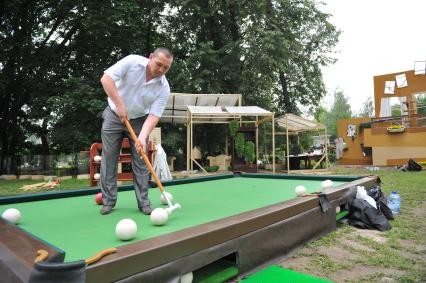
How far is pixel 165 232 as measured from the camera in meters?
1.85

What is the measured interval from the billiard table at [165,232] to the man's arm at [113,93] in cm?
83

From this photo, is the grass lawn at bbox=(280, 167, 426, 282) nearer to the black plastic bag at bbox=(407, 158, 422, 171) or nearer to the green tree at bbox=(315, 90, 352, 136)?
the black plastic bag at bbox=(407, 158, 422, 171)

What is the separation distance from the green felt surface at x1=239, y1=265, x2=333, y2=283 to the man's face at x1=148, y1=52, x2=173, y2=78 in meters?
1.71

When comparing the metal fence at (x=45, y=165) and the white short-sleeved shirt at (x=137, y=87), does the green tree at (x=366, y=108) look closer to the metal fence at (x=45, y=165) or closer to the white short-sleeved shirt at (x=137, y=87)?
the metal fence at (x=45, y=165)

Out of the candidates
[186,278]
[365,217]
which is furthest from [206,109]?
[186,278]

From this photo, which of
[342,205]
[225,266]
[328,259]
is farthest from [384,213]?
[225,266]

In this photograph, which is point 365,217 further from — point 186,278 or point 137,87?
point 137,87

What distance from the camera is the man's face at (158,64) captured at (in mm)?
2506

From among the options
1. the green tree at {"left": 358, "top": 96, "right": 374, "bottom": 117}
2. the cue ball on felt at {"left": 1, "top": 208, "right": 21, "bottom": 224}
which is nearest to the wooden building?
the cue ball on felt at {"left": 1, "top": 208, "right": 21, "bottom": 224}

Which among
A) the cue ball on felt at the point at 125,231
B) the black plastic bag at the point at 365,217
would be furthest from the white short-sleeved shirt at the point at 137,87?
the black plastic bag at the point at 365,217

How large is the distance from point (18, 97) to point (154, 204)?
12.1m

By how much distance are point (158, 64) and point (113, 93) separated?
43 centimetres

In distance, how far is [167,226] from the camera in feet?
6.59

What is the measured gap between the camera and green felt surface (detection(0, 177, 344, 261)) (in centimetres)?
169
